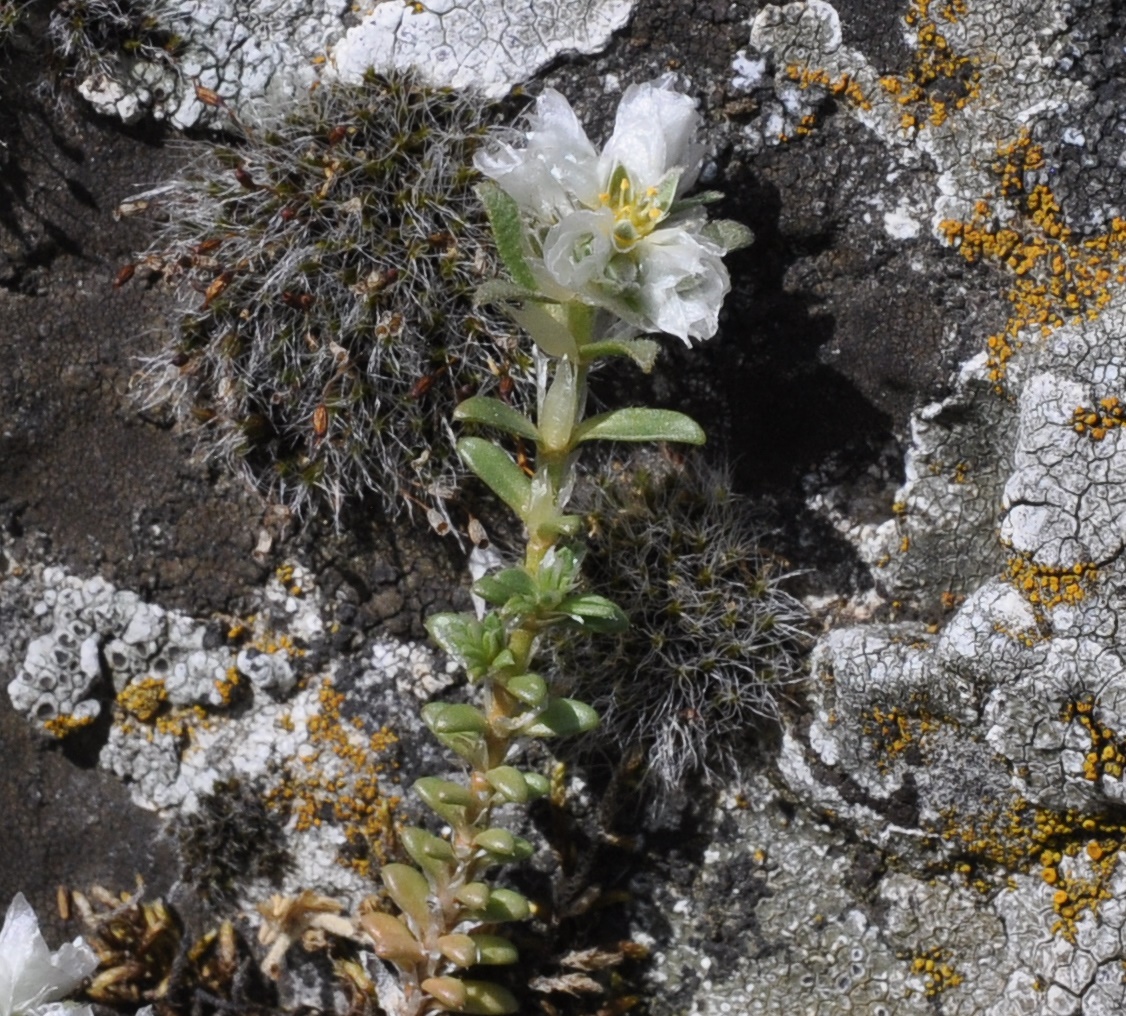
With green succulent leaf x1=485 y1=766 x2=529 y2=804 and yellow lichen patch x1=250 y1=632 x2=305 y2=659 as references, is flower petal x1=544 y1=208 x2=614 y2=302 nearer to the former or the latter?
green succulent leaf x1=485 y1=766 x2=529 y2=804

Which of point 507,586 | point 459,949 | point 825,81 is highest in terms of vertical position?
point 825,81

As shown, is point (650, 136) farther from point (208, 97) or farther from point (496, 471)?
point (208, 97)

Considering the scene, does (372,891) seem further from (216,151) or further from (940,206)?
(940,206)

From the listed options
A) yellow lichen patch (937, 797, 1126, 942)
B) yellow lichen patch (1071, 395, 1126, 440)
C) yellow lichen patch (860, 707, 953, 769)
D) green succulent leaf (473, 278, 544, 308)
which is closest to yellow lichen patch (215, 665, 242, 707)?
green succulent leaf (473, 278, 544, 308)

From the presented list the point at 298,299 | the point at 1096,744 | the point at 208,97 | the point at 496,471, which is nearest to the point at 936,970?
the point at 1096,744

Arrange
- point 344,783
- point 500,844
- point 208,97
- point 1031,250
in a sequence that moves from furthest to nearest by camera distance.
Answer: point 344,783
point 208,97
point 1031,250
point 500,844

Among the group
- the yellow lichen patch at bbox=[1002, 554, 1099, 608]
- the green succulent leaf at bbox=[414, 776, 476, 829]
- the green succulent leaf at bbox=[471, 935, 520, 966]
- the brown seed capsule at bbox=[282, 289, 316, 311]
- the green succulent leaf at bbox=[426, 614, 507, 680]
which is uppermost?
the brown seed capsule at bbox=[282, 289, 316, 311]

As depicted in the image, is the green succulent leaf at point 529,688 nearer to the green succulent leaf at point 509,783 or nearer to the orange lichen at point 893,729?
the green succulent leaf at point 509,783
